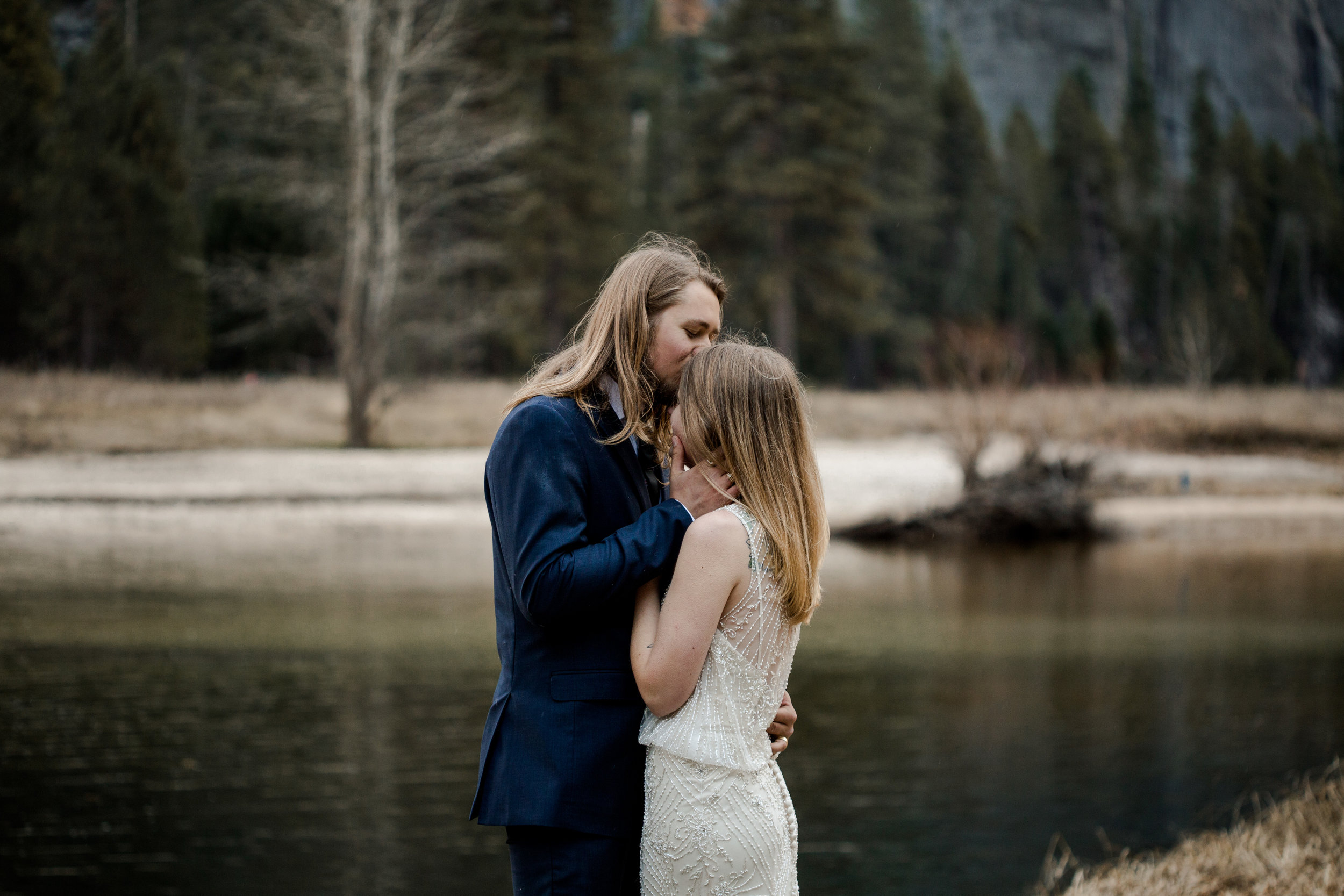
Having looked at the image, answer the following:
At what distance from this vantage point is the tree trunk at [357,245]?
70.4 ft

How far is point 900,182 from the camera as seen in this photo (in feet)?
129

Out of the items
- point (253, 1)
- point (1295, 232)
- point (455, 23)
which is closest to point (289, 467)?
point (253, 1)

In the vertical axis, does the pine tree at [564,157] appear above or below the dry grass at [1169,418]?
above

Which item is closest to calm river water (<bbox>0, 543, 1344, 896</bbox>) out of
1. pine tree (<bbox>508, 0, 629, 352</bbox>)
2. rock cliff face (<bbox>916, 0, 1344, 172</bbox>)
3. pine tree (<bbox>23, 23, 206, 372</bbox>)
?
pine tree (<bbox>23, 23, 206, 372</bbox>)

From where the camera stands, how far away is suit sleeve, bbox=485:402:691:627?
2111 mm

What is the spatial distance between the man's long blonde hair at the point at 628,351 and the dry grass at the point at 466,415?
15.1m

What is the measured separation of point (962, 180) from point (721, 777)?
1658 inches

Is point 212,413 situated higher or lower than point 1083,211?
lower

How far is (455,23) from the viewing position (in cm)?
2719

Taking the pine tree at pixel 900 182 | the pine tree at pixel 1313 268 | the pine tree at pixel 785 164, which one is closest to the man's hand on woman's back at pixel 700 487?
the pine tree at pixel 785 164

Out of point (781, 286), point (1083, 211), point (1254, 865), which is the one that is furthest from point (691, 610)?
point (1083, 211)

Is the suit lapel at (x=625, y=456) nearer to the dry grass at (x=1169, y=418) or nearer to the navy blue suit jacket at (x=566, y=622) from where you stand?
the navy blue suit jacket at (x=566, y=622)

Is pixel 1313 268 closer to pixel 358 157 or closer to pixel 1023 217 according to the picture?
pixel 1023 217

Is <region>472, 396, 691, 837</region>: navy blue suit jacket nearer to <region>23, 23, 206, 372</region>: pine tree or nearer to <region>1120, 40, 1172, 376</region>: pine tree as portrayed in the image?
<region>23, 23, 206, 372</region>: pine tree
